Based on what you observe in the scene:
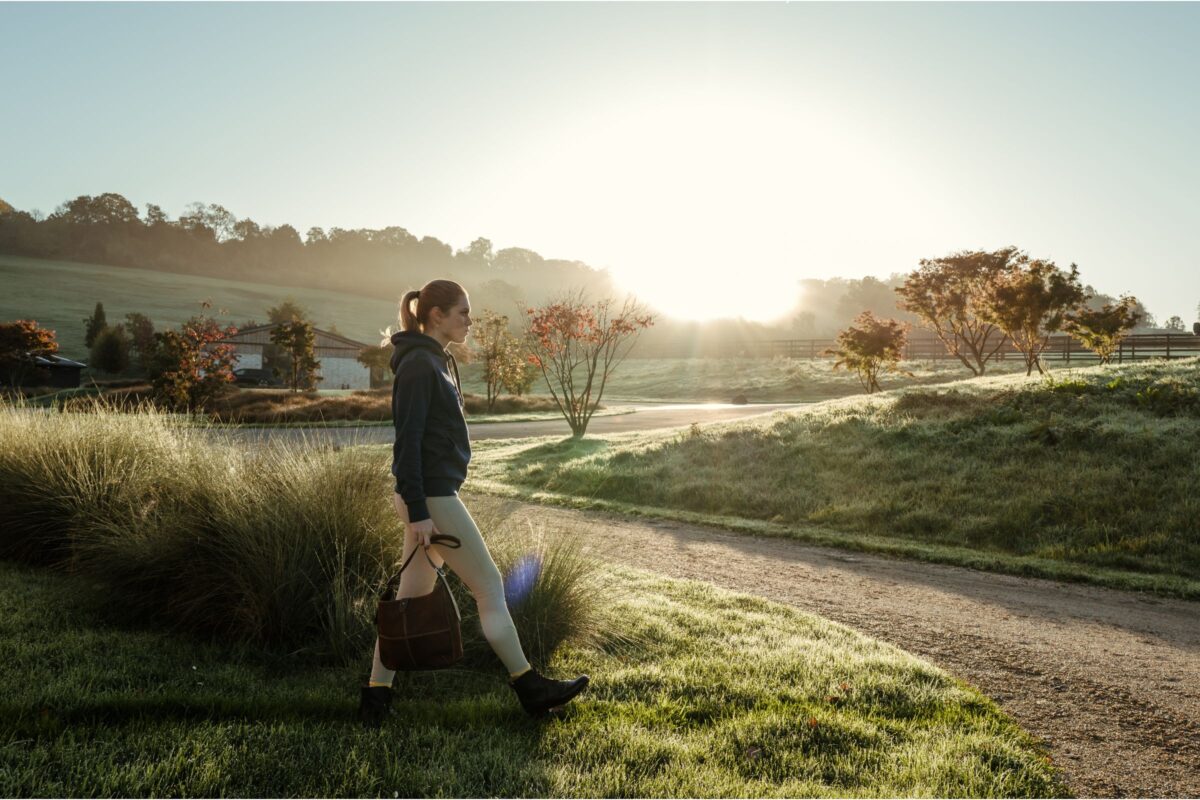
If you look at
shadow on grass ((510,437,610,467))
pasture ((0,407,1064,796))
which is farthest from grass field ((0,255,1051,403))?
pasture ((0,407,1064,796))

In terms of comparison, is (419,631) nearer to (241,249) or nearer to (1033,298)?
(1033,298)

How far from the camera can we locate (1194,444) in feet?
34.2

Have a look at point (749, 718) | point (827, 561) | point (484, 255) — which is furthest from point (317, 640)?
point (484, 255)

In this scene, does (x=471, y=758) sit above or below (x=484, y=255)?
below

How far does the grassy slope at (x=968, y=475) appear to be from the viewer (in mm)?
8938

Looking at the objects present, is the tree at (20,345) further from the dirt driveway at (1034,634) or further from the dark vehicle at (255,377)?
the dirt driveway at (1034,634)

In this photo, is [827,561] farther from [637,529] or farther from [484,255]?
[484,255]

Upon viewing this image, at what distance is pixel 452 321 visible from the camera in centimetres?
377

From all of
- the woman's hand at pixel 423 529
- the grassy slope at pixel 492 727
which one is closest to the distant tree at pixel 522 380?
the grassy slope at pixel 492 727

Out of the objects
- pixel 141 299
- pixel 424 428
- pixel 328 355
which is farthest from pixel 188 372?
pixel 141 299

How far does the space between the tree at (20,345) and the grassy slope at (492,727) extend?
4266cm

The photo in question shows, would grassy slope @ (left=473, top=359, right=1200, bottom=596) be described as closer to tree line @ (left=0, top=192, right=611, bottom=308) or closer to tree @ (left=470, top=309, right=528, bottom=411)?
tree @ (left=470, top=309, right=528, bottom=411)

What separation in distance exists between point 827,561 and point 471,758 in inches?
243

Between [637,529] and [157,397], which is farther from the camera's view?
[157,397]
